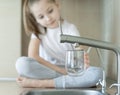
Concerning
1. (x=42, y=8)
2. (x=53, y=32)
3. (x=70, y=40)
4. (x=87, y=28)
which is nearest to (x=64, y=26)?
(x=53, y=32)

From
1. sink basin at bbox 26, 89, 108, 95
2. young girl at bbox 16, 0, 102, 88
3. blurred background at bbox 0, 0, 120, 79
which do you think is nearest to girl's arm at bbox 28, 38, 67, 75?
young girl at bbox 16, 0, 102, 88

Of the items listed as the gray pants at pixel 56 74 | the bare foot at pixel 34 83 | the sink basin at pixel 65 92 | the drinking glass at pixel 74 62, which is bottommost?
the sink basin at pixel 65 92

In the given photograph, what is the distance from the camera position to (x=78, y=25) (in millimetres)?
1930

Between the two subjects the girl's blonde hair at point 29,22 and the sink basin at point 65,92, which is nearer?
the sink basin at point 65,92

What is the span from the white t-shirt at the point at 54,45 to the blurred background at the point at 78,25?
269 mm

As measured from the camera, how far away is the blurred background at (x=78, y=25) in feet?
5.48

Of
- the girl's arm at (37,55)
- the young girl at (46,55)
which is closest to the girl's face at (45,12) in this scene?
the young girl at (46,55)

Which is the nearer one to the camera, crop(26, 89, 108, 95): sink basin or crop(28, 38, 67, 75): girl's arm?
crop(26, 89, 108, 95): sink basin

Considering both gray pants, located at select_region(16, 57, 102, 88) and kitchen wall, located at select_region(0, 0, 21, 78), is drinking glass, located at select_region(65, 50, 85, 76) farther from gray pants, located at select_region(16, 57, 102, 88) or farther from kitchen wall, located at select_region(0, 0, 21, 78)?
kitchen wall, located at select_region(0, 0, 21, 78)

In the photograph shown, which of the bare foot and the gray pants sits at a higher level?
the gray pants

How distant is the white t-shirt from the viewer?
1.50 meters

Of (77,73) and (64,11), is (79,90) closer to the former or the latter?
(77,73)

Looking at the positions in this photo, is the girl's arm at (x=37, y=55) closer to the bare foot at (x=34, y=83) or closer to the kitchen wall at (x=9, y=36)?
the bare foot at (x=34, y=83)

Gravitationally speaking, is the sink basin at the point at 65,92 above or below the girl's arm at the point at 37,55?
below
